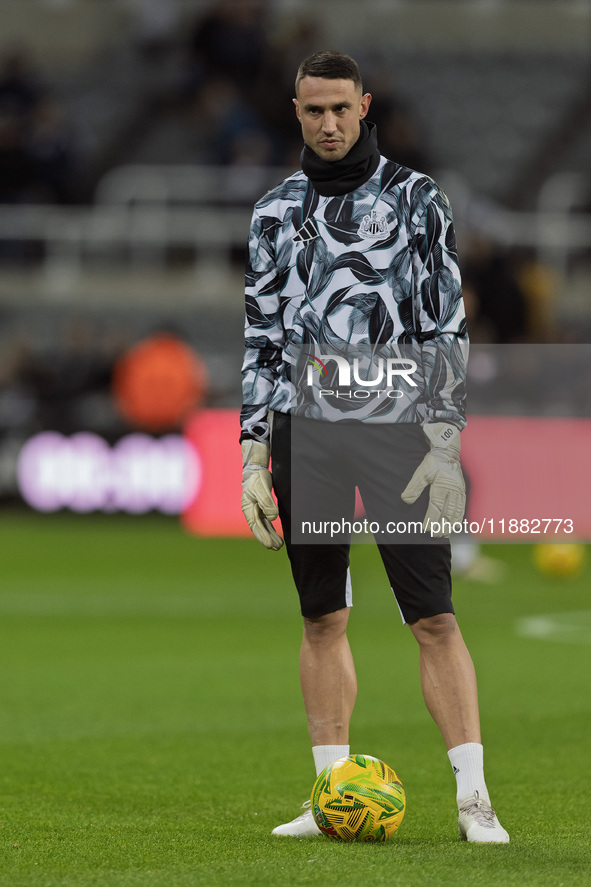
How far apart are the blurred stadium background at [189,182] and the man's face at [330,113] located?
10882 millimetres

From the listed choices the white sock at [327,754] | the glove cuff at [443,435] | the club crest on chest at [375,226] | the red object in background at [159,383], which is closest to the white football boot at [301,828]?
the white sock at [327,754]

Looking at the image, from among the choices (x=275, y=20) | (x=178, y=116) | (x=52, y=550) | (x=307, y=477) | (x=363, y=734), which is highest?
(x=275, y=20)

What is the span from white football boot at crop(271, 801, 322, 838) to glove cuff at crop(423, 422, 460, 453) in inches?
50.1

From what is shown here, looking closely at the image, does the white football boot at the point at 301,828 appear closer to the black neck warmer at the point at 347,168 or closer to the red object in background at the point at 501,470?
the black neck warmer at the point at 347,168

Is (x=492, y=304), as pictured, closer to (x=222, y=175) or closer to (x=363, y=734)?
(x=222, y=175)

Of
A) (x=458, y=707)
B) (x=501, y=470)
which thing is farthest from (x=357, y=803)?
(x=501, y=470)

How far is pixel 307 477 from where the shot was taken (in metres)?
4.81

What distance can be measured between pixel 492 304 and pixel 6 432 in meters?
5.92

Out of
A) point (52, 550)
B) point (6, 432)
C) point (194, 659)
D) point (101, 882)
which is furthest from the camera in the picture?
point (6, 432)

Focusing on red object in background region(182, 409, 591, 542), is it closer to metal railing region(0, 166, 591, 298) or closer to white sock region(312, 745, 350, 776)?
metal railing region(0, 166, 591, 298)

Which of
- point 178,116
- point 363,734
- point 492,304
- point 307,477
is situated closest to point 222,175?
point 178,116

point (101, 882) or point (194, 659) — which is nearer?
point (101, 882)

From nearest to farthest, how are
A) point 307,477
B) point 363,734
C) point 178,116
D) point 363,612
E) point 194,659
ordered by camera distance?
point 307,477
point 363,734
point 194,659
point 363,612
point 178,116

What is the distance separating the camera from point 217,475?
16516 mm
